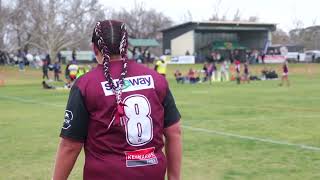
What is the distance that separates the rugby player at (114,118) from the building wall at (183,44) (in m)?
77.4

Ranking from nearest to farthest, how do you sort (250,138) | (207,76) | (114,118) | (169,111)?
(114,118) → (169,111) → (250,138) → (207,76)

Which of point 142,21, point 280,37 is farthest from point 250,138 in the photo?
point 280,37

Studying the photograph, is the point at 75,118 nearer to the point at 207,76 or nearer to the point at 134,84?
the point at 134,84

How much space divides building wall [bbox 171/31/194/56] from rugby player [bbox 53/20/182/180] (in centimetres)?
7742

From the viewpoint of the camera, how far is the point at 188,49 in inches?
3211

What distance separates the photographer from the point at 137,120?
3.46 m

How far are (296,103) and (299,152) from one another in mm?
11346

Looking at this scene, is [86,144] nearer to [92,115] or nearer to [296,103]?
[92,115]

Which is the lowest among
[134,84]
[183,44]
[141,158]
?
[183,44]

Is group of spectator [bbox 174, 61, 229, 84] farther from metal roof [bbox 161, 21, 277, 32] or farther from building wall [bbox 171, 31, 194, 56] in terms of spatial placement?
building wall [bbox 171, 31, 194, 56]

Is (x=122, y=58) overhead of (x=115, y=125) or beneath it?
overhead

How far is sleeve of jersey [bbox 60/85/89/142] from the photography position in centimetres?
341

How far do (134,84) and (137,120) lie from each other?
0.21 metres

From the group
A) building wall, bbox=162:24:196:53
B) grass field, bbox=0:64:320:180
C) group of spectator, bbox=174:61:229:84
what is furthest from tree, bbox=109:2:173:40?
grass field, bbox=0:64:320:180
